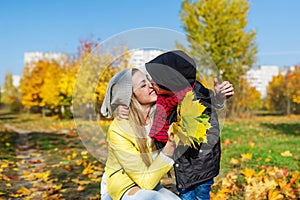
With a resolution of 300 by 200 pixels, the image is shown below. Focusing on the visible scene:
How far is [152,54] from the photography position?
109 inches

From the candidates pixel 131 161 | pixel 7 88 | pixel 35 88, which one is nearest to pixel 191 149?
pixel 131 161

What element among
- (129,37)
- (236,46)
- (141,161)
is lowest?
(141,161)

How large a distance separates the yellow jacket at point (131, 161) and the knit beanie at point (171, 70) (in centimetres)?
40

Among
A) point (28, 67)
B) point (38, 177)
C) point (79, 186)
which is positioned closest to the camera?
point (79, 186)

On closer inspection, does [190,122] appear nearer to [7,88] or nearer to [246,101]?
[246,101]

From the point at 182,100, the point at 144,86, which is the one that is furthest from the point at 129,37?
the point at 182,100

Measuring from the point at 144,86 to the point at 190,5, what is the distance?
1968 centimetres

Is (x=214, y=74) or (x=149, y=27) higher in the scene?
(x=149, y=27)

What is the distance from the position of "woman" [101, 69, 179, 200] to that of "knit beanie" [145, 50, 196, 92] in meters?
0.10

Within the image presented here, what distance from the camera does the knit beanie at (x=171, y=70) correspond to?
2.49 metres

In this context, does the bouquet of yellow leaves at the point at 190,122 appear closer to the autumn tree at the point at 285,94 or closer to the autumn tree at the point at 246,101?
the autumn tree at the point at 246,101

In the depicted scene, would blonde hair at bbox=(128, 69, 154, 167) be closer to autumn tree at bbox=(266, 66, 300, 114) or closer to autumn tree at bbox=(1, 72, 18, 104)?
autumn tree at bbox=(266, 66, 300, 114)

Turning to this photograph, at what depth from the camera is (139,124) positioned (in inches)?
105

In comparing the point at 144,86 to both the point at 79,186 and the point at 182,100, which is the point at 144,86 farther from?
the point at 79,186
